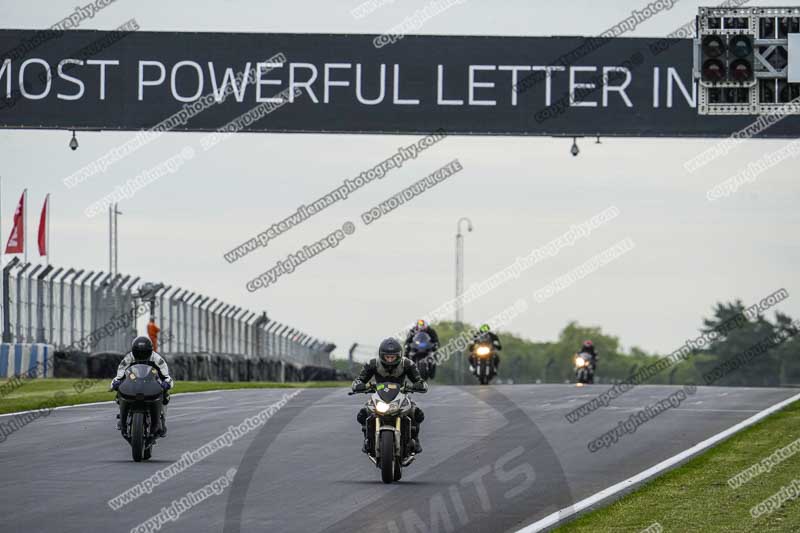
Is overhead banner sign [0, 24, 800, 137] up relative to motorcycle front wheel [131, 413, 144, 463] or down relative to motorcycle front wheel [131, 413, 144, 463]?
up

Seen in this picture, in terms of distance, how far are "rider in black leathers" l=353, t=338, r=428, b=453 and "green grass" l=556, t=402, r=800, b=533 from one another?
244cm

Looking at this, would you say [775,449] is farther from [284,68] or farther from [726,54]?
Answer: [284,68]

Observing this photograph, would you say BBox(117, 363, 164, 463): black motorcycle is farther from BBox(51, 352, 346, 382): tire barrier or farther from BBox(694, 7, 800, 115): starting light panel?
BBox(51, 352, 346, 382): tire barrier

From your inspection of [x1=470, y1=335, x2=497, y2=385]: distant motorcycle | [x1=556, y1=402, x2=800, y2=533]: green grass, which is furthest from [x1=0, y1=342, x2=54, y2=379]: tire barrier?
[x1=556, y1=402, x2=800, y2=533]: green grass

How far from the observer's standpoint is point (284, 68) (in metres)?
28.1

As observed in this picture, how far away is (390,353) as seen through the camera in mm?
15531

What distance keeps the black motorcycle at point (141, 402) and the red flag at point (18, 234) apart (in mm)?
27445

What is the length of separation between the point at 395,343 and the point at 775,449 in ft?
18.2

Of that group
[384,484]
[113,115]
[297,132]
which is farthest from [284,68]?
[384,484]

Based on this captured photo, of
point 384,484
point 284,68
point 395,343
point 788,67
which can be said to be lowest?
point 384,484

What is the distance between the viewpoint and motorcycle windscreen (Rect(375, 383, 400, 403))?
1534 cm

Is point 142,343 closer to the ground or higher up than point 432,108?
closer to the ground
